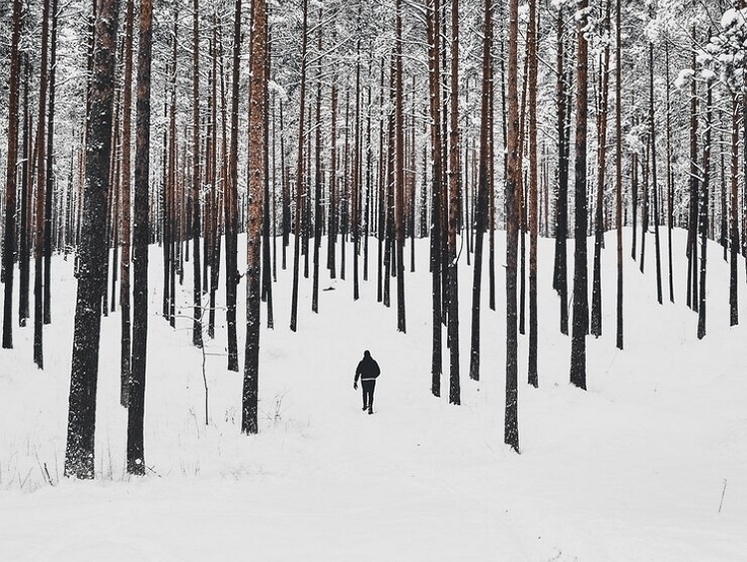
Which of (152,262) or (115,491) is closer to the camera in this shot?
(115,491)

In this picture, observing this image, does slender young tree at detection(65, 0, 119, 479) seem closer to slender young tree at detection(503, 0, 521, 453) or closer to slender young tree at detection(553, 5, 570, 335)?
slender young tree at detection(503, 0, 521, 453)

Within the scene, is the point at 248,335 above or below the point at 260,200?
below

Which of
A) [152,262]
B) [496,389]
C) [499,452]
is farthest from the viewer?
[152,262]

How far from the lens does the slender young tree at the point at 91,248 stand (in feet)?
24.7

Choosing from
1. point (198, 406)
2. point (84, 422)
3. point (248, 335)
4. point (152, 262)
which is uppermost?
point (152, 262)

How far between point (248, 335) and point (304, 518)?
5.77 metres

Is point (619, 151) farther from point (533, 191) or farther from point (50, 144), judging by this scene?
point (50, 144)

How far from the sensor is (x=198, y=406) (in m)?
14.1

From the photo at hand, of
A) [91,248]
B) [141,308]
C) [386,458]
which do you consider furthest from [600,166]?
[91,248]

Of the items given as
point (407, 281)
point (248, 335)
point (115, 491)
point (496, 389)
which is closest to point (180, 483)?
point (115, 491)

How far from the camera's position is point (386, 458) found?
33.2 feet

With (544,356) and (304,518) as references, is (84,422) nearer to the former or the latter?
(304,518)

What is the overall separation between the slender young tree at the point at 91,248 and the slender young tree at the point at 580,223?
1146cm

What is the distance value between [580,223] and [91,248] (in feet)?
40.4
